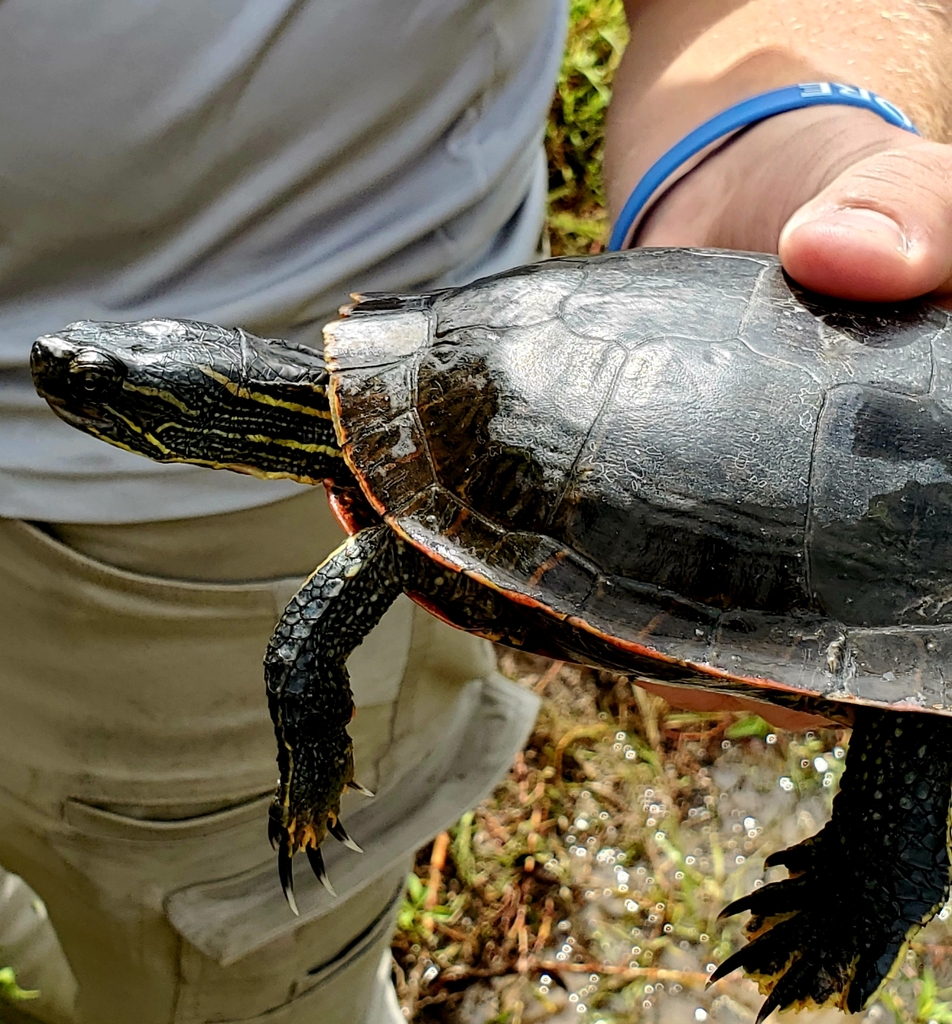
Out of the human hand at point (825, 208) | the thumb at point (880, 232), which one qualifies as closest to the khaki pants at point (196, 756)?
the human hand at point (825, 208)

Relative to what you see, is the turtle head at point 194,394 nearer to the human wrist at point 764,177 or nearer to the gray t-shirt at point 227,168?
the gray t-shirt at point 227,168

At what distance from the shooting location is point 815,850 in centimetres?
140

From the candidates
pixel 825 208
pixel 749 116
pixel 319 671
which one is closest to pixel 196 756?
pixel 319 671

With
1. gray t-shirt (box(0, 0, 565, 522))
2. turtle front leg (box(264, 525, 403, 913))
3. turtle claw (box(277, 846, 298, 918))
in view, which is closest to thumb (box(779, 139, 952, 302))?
gray t-shirt (box(0, 0, 565, 522))

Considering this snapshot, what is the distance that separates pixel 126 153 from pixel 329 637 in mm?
657

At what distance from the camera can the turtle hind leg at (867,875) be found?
128 centimetres

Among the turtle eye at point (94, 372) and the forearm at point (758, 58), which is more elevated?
the forearm at point (758, 58)

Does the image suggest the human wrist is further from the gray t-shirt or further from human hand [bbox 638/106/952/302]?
the gray t-shirt

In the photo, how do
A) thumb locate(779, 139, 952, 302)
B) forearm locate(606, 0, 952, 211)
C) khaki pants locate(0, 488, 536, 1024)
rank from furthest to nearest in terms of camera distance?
forearm locate(606, 0, 952, 211) < khaki pants locate(0, 488, 536, 1024) < thumb locate(779, 139, 952, 302)

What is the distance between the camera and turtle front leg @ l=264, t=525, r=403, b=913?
133cm

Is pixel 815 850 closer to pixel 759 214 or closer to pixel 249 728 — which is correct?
pixel 249 728

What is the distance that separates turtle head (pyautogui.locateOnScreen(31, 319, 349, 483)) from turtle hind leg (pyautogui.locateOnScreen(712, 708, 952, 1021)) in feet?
2.74

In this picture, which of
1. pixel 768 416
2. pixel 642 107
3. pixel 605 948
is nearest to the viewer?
pixel 768 416

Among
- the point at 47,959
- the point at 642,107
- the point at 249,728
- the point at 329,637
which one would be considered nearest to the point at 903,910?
the point at 329,637
